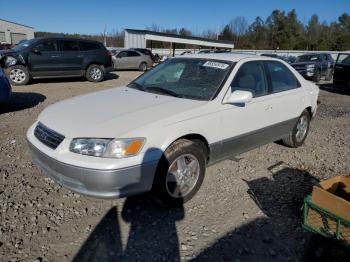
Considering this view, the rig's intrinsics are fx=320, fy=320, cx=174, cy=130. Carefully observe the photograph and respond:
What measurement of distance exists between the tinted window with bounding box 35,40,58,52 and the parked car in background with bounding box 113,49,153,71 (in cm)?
810

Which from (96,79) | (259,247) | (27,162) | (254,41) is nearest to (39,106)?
(27,162)

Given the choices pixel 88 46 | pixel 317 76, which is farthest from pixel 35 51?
pixel 317 76

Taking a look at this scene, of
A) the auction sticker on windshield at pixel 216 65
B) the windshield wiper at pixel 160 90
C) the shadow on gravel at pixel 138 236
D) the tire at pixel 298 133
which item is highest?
the auction sticker on windshield at pixel 216 65

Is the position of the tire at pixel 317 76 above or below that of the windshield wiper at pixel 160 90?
below

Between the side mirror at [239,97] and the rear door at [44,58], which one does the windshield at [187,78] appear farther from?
the rear door at [44,58]

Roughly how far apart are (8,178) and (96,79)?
32.5 ft

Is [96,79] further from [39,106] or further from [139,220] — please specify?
[139,220]

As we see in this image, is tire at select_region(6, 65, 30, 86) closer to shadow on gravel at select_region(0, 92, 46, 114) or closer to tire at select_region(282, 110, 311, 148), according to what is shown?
shadow on gravel at select_region(0, 92, 46, 114)

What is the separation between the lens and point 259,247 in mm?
2943

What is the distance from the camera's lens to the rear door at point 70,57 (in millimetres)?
12273

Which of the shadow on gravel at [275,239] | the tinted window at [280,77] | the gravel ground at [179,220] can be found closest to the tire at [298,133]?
the gravel ground at [179,220]

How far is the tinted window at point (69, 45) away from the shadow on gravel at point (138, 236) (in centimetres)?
1025

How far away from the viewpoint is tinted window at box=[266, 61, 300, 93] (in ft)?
15.5

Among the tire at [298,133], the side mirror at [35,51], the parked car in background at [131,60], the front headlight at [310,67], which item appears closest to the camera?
the tire at [298,133]
